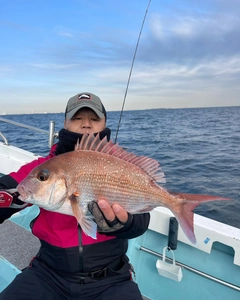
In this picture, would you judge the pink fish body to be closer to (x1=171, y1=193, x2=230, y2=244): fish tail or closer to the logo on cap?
(x1=171, y1=193, x2=230, y2=244): fish tail

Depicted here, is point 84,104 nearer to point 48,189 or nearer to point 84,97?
point 84,97

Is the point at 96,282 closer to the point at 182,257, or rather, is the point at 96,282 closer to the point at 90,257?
the point at 90,257

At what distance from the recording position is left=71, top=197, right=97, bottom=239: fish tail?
1.63m

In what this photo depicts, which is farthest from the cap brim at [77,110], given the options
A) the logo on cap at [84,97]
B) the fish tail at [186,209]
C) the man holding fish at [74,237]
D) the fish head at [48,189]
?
the fish tail at [186,209]

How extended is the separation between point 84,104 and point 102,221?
0.99 metres

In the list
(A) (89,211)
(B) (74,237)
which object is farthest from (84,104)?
(B) (74,237)

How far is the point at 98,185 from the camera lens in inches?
66.2

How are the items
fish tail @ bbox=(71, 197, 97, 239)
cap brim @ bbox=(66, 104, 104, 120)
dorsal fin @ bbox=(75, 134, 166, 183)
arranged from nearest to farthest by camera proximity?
1. fish tail @ bbox=(71, 197, 97, 239)
2. dorsal fin @ bbox=(75, 134, 166, 183)
3. cap brim @ bbox=(66, 104, 104, 120)

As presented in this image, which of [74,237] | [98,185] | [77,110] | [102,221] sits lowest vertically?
[74,237]

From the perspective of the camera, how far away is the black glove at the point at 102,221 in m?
1.69

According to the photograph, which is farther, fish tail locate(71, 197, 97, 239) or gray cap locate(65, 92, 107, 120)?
gray cap locate(65, 92, 107, 120)

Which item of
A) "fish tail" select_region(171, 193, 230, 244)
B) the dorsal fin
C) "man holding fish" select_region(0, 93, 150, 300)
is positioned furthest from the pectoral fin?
"fish tail" select_region(171, 193, 230, 244)

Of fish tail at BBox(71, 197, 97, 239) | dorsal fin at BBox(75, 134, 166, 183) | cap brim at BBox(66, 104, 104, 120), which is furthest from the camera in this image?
cap brim at BBox(66, 104, 104, 120)

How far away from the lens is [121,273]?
79.7 inches
